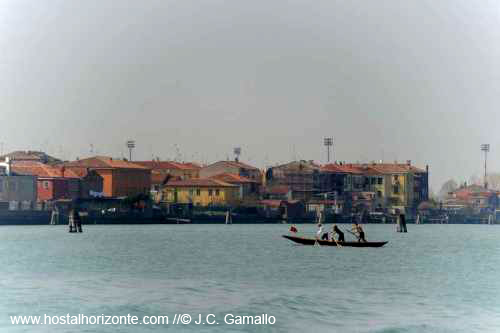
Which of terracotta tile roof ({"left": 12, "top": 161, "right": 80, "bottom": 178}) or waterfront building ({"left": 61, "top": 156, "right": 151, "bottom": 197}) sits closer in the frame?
terracotta tile roof ({"left": 12, "top": 161, "right": 80, "bottom": 178})

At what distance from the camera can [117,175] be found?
557 feet

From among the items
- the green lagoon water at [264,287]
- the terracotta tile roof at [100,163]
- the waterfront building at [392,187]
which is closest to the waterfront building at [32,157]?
the terracotta tile roof at [100,163]

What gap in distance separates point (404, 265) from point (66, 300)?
27.2 m

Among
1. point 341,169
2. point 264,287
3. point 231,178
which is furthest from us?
point 341,169

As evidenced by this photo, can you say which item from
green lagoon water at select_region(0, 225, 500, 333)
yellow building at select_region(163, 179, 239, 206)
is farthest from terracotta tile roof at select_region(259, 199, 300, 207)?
green lagoon water at select_region(0, 225, 500, 333)

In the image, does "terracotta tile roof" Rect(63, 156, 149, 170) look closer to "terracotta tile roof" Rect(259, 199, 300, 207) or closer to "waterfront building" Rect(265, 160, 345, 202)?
"terracotta tile roof" Rect(259, 199, 300, 207)

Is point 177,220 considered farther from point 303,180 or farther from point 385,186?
point 385,186

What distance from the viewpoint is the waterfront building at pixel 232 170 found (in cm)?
19075

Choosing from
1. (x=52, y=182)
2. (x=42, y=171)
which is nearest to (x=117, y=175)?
(x=42, y=171)

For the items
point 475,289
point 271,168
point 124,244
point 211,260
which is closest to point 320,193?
point 271,168

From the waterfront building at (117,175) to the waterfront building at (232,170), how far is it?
19039 mm

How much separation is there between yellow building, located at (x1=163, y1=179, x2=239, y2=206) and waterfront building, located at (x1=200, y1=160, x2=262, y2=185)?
16.5m

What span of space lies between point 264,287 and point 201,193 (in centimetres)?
11876

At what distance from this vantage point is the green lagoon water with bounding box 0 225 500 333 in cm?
4206
